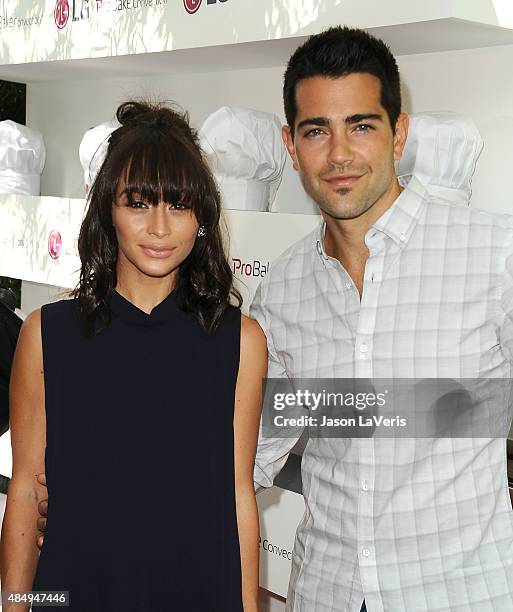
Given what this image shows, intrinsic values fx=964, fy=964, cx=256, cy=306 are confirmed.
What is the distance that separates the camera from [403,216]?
127 cm

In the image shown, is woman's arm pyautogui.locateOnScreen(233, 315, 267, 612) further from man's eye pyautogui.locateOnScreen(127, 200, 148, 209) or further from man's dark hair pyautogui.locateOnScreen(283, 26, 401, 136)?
man's dark hair pyautogui.locateOnScreen(283, 26, 401, 136)

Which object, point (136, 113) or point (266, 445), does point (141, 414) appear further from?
point (136, 113)

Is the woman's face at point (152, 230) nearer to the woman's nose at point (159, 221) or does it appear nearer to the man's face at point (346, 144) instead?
the woman's nose at point (159, 221)

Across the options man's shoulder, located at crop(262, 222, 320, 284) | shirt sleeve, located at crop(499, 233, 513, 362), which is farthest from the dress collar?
shirt sleeve, located at crop(499, 233, 513, 362)

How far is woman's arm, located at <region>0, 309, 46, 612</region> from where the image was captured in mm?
1229

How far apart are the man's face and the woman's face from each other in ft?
0.62

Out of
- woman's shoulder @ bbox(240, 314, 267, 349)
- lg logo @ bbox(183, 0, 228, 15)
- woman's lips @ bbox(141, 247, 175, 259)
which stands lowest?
woman's shoulder @ bbox(240, 314, 267, 349)

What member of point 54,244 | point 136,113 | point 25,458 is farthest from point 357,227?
point 54,244

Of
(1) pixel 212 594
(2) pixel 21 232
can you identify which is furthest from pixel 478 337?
(2) pixel 21 232

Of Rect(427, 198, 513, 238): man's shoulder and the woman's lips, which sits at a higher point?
Rect(427, 198, 513, 238): man's shoulder

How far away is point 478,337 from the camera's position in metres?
1.22

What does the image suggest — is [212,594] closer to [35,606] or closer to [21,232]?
[35,606]

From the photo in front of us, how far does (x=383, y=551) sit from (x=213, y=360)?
325 millimetres

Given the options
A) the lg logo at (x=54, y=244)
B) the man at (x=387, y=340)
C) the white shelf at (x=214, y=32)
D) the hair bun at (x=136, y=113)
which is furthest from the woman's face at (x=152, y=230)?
the lg logo at (x=54, y=244)
